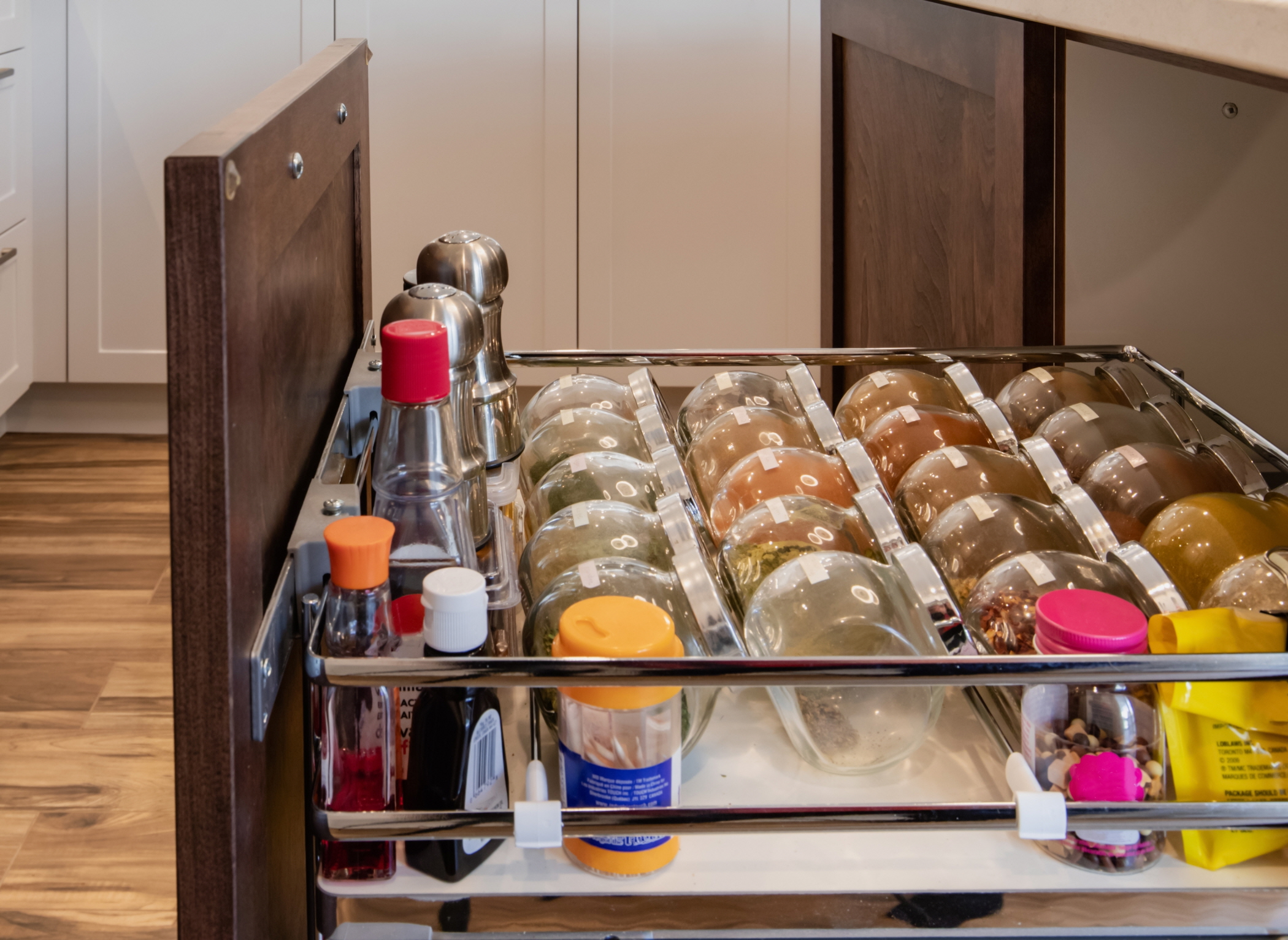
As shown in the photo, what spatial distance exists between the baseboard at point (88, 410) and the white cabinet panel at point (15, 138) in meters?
0.40

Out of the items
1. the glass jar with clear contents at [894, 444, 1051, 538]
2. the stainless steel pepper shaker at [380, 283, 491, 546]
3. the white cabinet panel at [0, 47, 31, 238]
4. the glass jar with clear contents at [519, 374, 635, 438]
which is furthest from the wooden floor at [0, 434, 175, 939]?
the glass jar with clear contents at [894, 444, 1051, 538]

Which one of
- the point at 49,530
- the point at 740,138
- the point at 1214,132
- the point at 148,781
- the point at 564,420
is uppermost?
the point at 740,138

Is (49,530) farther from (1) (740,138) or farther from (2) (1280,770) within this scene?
(2) (1280,770)

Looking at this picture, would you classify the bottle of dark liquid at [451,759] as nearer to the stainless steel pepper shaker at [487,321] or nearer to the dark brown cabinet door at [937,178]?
the stainless steel pepper shaker at [487,321]

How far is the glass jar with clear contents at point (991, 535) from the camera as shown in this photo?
0.70 metres

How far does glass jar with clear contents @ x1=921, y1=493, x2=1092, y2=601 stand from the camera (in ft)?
2.29

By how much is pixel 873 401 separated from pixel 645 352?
0.17 meters

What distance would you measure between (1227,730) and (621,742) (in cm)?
27

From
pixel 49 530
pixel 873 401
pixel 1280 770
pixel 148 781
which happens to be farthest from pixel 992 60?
pixel 49 530

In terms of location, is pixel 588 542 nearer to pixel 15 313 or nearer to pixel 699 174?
pixel 699 174

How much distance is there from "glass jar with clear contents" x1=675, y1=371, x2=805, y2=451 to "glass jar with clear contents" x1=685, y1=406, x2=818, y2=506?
0.14 feet

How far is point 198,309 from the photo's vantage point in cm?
42

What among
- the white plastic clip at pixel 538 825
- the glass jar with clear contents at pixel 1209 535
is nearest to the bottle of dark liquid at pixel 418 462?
the white plastic clip at pixel 538 825

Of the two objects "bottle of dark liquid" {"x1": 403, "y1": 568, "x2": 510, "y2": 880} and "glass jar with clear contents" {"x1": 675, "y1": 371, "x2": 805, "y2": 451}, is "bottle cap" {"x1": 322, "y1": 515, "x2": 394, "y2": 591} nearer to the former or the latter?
"bottle of dark liquid" {"x1": 403, "y1": 568, "x2": 510, "y2": 880}
